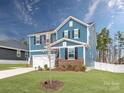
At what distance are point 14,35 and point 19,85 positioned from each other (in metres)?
61.5

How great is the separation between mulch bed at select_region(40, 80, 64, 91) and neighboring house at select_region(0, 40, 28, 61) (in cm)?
2534

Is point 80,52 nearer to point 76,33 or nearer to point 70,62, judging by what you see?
point 70,62

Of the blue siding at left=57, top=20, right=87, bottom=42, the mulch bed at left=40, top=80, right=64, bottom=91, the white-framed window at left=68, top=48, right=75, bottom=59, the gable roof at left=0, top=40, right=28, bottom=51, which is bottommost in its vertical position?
the mulch bed at left=40, top=80, right=64, bottom=91

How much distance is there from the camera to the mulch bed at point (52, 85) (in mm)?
13408

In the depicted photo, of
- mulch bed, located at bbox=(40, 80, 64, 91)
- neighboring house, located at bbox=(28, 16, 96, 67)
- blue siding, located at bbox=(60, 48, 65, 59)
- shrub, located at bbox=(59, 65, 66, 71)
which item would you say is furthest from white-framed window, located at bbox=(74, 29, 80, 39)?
mulch bed, located at bbox=(40, 80, 64, 91)

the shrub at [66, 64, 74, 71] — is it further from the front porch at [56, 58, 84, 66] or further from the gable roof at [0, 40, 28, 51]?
the gable roof at [0, 40, 28, 51]

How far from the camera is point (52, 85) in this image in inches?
552

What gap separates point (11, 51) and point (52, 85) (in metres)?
28.7

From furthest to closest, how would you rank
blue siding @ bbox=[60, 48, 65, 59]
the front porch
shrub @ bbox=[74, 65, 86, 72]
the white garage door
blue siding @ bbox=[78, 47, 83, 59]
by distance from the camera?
1. blue siding @ bbox=[60, 48, 65, 59]
2. the white garage door
3. blue siding @ bbox=[78, 47, 83, 59]
4. the front porch
5. shrub @ bbox=[74, 65, 86, 72]

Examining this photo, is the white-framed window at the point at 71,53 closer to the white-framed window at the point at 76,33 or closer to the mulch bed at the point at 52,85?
the white-framed window at the point at 76,33

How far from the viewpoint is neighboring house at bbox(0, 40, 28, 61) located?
38.8 metres

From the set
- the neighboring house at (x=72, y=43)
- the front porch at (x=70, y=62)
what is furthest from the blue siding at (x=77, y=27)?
the front porch at (x=70, y=62)

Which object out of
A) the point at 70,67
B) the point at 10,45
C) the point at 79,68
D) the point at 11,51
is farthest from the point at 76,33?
the point at 10,45

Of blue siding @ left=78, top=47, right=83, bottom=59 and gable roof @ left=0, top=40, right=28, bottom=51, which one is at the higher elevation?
gable roof @ left=0, top=40, right=28, bottom=51
